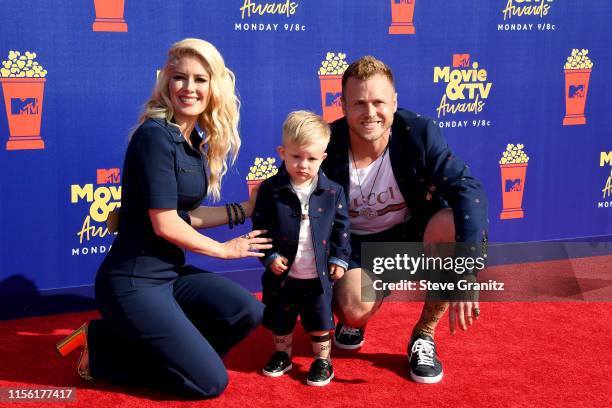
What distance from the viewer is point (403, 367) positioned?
2.62m

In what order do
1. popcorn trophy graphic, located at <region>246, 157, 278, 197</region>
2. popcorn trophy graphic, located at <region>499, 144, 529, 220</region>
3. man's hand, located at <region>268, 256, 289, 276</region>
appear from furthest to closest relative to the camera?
popcorn trophy graphic, located at <region>499, 144, 529, 220</region> < popcorn trophy graphic, located at <region>246, 157, 278, 197</region> < man's hand, located at <region>268, 256, 289, 276</region>

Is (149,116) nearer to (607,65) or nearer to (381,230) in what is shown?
(381,230)

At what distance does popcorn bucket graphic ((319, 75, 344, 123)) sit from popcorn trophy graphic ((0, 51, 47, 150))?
1.26 m

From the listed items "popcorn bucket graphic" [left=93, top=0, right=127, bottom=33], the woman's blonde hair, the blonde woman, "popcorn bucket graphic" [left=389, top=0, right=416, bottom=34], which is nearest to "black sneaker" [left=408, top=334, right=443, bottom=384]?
the blonde woman

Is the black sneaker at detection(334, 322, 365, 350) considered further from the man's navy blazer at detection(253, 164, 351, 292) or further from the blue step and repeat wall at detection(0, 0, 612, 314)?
the blue step and repeat wall at detection(0, 0, 612, 314)

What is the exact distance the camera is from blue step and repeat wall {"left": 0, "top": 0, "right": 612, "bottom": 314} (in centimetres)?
302

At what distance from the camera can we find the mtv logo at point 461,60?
3.70 m

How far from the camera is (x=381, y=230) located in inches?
107

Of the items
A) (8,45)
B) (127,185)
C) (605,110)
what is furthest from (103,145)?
(605,110)

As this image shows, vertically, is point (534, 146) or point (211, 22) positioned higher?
point (211, 22)

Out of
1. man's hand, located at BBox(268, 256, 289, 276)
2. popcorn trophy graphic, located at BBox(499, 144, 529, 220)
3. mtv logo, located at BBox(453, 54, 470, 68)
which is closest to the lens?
man's hand, located at BBox(268, 256, 289, 276)

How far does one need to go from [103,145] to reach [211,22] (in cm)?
72

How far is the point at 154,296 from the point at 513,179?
2.30 metres

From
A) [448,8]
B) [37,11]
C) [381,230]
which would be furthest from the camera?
[448,8]
